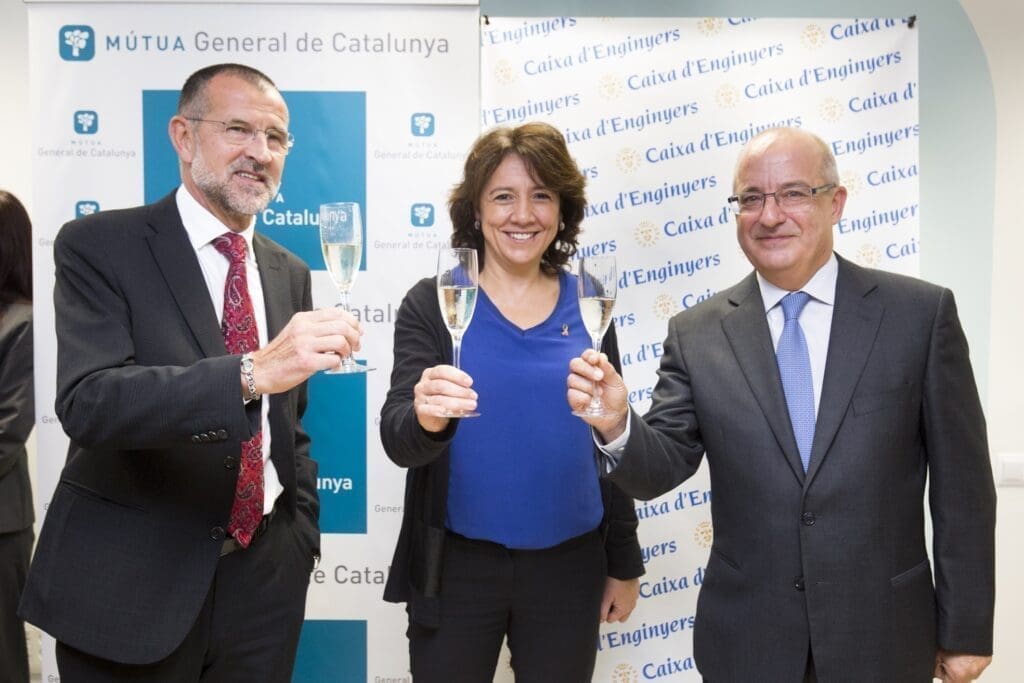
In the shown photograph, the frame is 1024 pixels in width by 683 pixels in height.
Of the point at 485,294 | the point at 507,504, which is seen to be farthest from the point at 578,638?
the point at 485,294

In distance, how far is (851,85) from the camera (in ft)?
11.0

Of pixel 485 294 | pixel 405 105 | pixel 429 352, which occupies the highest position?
pixel 405 105

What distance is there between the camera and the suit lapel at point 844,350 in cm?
193

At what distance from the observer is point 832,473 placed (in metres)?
1.92

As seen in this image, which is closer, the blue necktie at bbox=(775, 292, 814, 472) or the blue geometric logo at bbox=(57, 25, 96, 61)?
the blue necktie at bbox=(775, 292, 814, 472)

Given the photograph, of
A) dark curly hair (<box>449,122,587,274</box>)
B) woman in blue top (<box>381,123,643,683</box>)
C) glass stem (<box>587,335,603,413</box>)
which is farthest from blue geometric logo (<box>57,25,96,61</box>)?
glass stem (<box>587,335,603,413</box>)

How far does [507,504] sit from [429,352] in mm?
441

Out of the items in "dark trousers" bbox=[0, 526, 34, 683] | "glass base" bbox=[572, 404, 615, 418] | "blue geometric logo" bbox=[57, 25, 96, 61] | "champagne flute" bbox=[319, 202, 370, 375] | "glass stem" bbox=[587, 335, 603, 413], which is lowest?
"dark trousers" bbox=[0, 526, 34, 683]

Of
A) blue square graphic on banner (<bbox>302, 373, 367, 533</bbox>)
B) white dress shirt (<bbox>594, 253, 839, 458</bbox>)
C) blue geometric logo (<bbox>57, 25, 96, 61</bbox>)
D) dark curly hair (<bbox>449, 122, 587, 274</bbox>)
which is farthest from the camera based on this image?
blue square graphic on banner (<bbox>302, 373, 367, 533</bbox>)

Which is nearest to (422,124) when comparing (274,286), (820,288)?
(274,286)

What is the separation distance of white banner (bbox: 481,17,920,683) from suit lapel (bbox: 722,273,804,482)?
1.19 m

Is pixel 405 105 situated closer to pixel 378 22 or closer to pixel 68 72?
pixel 378 22

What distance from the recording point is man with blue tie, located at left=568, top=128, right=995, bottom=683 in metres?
1.91

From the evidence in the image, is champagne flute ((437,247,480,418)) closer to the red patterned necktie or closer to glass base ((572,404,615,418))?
glass base ((572,404,615,418))
